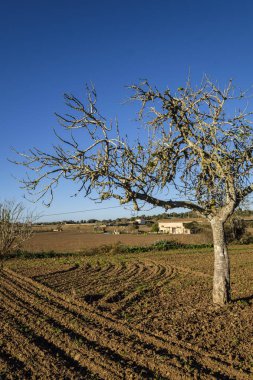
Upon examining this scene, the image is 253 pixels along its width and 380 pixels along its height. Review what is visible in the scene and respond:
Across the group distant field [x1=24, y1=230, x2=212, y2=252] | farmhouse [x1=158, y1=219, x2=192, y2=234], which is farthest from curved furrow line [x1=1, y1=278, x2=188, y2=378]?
farmhouse [x1=158, y1=219, x2=192, y2=234]

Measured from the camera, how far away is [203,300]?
1154cm

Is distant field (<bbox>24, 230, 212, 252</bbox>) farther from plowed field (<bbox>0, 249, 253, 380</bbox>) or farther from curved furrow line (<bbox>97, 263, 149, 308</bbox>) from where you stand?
plowed field (<bbox>0, 249, 253, 380</bbox>)

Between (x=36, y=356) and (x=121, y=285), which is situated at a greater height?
(x=121, y=285)

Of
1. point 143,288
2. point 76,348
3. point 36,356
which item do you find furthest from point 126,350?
point 143,288

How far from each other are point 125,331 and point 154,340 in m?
0.98

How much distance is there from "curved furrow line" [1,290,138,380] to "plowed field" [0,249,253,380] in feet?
0.05

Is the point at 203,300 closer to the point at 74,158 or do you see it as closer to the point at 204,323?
the point at 204,323

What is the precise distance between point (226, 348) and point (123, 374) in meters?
2.24

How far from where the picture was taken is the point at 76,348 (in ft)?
24.7

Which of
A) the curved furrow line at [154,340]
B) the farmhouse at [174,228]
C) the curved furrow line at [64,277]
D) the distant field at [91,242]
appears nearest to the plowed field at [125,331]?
the curved furrow line at [154,340]

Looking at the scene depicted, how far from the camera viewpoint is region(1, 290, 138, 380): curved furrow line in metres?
6.41

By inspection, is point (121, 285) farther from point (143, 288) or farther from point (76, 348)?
point (76, 348)

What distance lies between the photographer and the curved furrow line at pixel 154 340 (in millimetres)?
6434

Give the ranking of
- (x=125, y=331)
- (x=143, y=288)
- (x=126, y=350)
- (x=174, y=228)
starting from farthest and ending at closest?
(x=174, y=228) < (x=143, y=288) < (x=125, y=331) < (x=126, y=350)
